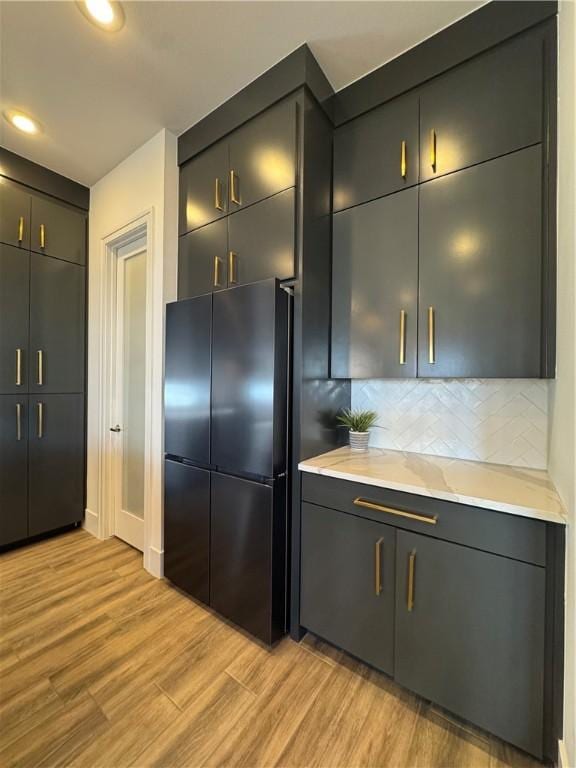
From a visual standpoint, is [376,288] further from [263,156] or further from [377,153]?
[263,156]

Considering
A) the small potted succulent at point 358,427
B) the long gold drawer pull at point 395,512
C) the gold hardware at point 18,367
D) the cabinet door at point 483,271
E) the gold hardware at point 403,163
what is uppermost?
the gold hardware at point 403,163

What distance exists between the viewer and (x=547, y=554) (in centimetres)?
102

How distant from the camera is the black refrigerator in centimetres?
151

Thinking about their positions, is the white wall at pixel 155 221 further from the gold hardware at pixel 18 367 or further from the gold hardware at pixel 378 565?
the gold hardware at pixel 378 565

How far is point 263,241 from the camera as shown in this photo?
1.71 m

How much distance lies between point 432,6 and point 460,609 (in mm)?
2489

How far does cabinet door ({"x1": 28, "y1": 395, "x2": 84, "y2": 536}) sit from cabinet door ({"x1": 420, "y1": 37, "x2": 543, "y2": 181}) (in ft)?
9.97

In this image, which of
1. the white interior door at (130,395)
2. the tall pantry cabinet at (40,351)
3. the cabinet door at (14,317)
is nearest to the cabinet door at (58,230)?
the tall pantry cabinet at (40,351)

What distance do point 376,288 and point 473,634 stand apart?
1525mm

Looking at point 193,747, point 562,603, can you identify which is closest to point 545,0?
point 562,603

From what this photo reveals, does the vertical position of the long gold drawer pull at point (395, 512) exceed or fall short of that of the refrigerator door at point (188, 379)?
it falls short

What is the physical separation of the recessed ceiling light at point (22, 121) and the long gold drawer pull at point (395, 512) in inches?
121

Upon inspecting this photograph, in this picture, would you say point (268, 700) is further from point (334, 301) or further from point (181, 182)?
point (181, 182)

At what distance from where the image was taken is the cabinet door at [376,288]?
1.59 meters
